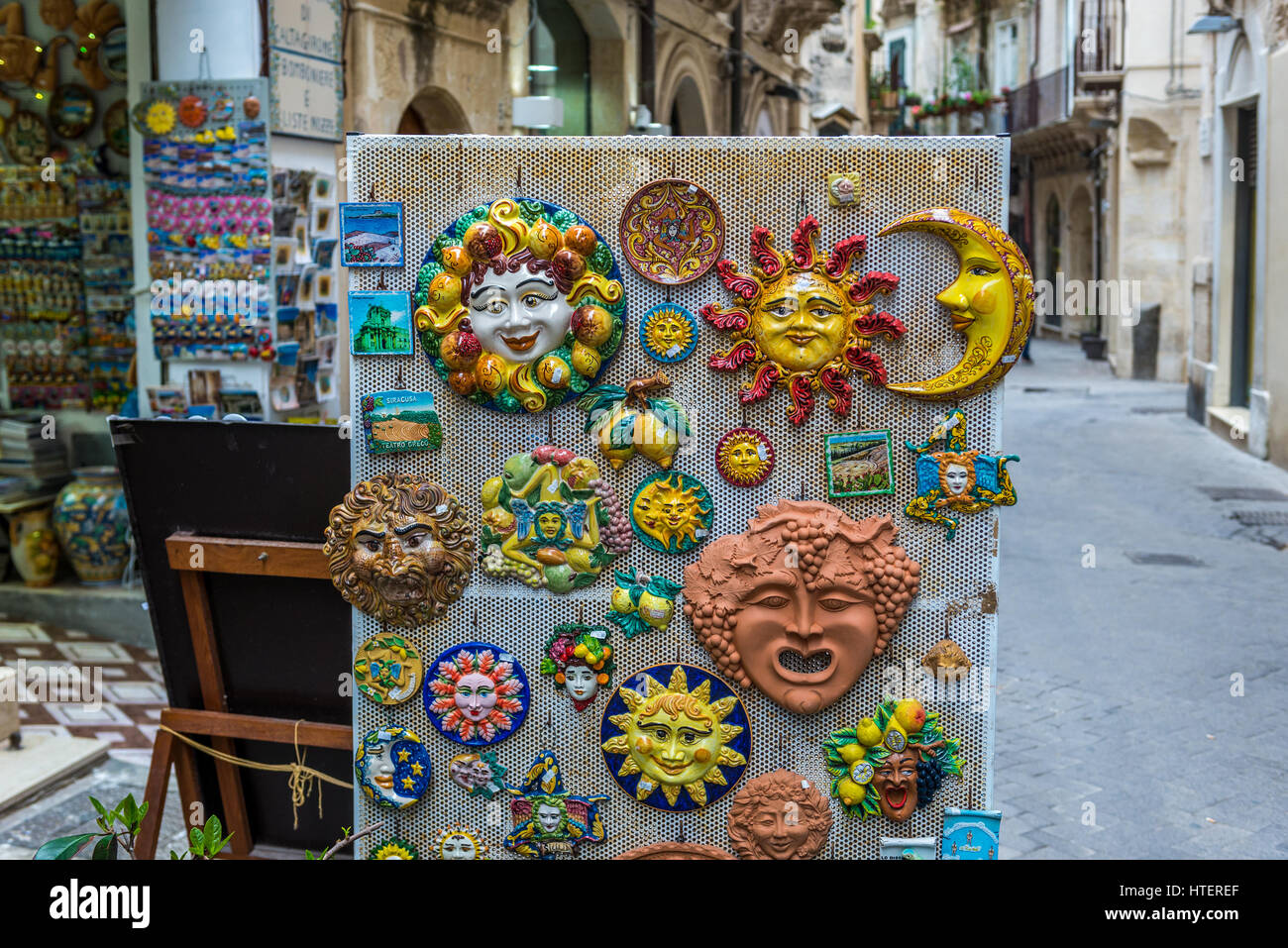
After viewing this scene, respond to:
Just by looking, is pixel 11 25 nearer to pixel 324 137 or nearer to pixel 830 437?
pixel 324 137

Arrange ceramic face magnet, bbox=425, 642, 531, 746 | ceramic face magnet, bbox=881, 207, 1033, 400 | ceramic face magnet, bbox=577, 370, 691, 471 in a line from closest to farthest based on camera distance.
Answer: ceramic face magnet, bbox=881, 207, 1033, 400 < ceramic face magnet, bbox=577, 370, 691, 471 < ceramic face magnet, bbox=425, 642, 531, 746

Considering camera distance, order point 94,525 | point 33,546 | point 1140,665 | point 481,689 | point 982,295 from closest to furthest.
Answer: point 982,295, point 481,689, point 1140,665, point 94,525, point 33,546

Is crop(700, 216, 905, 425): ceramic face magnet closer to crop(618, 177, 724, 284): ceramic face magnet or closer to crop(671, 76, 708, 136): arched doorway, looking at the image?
crop(618, 177, 724, 284): ceramic face magnet

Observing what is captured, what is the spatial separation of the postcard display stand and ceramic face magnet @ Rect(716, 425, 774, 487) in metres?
0.02

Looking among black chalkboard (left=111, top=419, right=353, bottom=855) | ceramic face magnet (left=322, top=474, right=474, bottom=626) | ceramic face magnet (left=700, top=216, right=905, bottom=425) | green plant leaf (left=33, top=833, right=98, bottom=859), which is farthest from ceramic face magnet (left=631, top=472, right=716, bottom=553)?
green plant leaf (left=33, top=833, right=98, bottom=859)

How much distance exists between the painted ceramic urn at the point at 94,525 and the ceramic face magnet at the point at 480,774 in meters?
4.27

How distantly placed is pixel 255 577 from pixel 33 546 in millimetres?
4203

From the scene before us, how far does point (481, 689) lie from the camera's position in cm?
287

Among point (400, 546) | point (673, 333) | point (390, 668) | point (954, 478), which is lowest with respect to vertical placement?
point (390, 668)

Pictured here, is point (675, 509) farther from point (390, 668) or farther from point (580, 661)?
point (390, 668)

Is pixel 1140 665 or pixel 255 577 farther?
pixel 1140 665

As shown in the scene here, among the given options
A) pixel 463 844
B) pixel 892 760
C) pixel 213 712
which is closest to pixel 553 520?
pixel 463 844

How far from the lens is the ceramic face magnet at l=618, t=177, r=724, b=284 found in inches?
106

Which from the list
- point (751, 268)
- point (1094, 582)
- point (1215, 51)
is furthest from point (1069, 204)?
point (751, 268)
